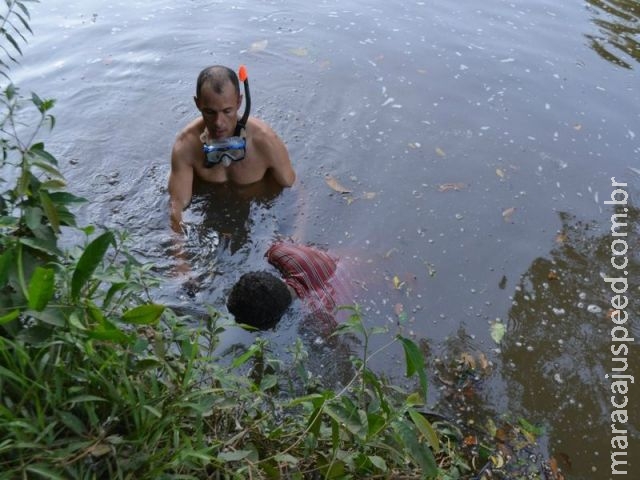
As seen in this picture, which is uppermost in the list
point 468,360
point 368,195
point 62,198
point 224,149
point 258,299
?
point 62,198

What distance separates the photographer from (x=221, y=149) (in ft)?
13.1

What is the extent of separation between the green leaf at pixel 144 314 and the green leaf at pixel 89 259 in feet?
0.45

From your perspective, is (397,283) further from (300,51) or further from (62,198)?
(300,51)

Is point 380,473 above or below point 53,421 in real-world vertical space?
below

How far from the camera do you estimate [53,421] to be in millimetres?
1514

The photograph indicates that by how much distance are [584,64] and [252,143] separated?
146 inches

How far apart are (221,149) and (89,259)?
2582mm

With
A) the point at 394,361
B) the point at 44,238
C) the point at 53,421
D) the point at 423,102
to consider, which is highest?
the point at 44,238

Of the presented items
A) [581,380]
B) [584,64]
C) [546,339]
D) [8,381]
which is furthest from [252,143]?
[584,64]

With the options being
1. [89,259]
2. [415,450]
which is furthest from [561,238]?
[89,259]

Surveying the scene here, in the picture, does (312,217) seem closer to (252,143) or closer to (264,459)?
(252,143)

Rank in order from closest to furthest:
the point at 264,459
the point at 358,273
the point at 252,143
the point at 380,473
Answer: the point at 264,459, the point at 380,473, the point at 358,273, the point at 252,143

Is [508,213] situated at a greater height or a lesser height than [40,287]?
lesser

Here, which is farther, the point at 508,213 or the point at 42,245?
the point at 508,213
